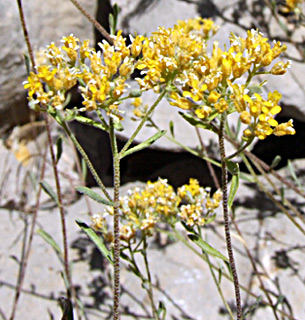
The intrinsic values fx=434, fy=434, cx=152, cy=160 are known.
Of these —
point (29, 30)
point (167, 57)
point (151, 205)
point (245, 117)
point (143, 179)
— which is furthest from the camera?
point (29, 30)

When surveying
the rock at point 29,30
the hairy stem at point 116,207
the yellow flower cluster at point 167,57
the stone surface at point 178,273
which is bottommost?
the stone surface at point 178,273

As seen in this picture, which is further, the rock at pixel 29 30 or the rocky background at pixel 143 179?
the rock at pixel 29 30

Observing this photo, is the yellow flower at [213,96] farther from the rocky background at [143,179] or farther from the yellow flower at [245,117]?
the rocky background at [143,179]

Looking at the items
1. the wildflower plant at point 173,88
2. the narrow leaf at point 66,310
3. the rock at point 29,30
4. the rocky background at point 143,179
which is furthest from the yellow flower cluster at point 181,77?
the rock at point 29,30

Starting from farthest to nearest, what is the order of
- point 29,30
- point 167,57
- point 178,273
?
point 29,30, point 178,273, point 167,57

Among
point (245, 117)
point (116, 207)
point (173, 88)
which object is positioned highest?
point (173, 88)

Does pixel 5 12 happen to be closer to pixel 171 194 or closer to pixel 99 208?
pixel 99 208

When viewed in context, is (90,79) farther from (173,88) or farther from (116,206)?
(116,206)

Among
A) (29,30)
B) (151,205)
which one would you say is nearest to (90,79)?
(151,205)

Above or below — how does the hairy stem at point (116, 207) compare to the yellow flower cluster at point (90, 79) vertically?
below
